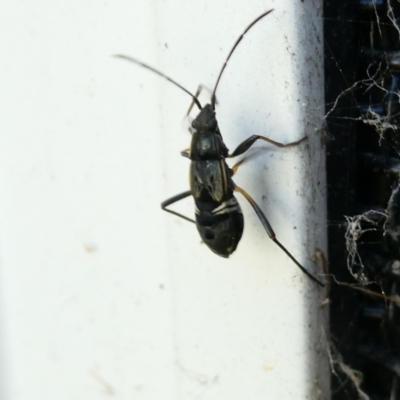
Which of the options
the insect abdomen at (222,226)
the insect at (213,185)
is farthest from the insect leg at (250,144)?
the insect abdomen at (222,226)

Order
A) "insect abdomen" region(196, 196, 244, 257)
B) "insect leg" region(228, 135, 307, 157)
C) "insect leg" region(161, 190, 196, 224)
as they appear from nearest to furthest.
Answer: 1. "insect leg" region(228, 135, 307, 157)
2. "insect abdomen" region(196, 196, 244, 257)
3. "insect leg" region(161, 190, 196, 224)

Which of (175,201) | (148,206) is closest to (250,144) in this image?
(175,201)

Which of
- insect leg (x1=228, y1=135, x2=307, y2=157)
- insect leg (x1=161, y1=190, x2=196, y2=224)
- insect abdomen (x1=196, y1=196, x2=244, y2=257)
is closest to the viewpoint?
insect leg (x1=228, y1=135, x2=307, y2=157)

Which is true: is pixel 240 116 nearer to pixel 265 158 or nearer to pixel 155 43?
pixel 265 158

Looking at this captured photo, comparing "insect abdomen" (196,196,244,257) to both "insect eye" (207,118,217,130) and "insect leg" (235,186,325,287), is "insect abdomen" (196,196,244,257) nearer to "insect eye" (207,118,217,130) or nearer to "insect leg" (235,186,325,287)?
"insect leg" (235,186,325,287)

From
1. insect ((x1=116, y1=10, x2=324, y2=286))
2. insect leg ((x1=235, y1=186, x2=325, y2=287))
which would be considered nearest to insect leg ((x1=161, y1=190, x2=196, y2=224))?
insect ((x1=116, y1=10, x2=324, y2=286))

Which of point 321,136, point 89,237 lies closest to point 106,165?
point 89,237

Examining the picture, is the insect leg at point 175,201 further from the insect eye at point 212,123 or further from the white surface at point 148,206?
the insect eye at point 212,123
